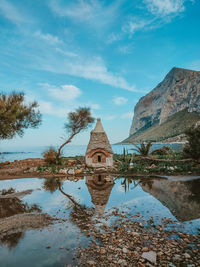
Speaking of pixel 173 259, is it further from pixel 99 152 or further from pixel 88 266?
pixel 99 152

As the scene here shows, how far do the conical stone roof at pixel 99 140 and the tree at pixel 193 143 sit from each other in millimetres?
6423

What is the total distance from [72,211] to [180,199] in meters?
4.37

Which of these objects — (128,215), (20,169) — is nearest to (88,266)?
(128,215)

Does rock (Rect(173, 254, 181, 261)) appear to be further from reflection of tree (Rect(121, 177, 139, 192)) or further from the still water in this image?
reflection of tree (Rect(121, 177, 139, 192))

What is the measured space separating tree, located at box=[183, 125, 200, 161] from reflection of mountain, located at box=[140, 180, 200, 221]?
5008 mm

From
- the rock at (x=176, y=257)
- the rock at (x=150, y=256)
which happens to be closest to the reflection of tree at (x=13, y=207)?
the rock at (x=150, y=256)

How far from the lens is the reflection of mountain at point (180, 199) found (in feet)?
17.4

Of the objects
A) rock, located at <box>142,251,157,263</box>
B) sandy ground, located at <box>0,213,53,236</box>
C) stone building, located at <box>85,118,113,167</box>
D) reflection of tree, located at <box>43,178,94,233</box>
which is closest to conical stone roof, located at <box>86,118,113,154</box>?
stone building, located at <box>85,118,113,167</box>

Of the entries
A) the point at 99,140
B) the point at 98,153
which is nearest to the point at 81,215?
the point at 98,153

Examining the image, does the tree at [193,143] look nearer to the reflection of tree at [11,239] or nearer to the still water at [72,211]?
the still water at [72,211]

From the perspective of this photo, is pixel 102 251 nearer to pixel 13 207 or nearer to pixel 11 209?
pixel 11 209

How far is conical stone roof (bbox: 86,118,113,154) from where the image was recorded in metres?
14.7

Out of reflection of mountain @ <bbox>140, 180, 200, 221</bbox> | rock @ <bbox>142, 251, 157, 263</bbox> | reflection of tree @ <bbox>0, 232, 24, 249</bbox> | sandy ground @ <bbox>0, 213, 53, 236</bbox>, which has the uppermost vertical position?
reflection of mountain @ <bbox>140, 180, 200, 221</bbox>

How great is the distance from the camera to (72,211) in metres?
5.71
